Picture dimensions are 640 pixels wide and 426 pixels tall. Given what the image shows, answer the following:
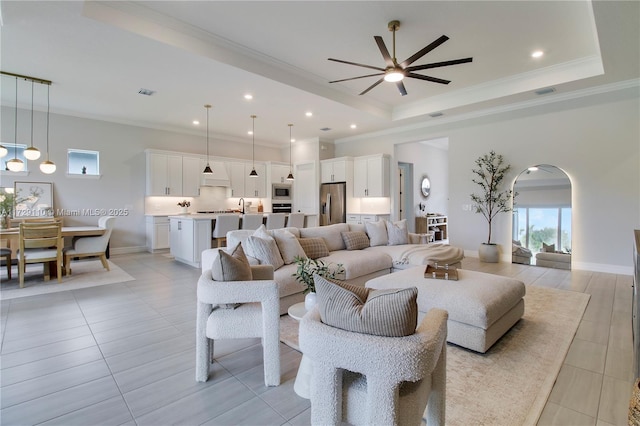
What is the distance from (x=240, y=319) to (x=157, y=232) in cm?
614

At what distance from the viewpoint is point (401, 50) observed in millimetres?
4469

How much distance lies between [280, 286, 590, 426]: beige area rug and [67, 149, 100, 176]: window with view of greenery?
624 centimetres

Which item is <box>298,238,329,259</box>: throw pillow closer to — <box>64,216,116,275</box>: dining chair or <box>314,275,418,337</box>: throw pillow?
<box>314,275,418,337</box>: throw pillow

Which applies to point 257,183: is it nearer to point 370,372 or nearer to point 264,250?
point 264,250

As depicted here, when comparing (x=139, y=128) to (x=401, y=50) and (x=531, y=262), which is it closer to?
(x=401, y=50)

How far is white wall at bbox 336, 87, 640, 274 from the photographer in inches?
197

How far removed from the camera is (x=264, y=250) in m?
3.32

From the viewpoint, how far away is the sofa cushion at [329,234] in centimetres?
444

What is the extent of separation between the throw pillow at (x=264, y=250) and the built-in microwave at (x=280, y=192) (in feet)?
19.8

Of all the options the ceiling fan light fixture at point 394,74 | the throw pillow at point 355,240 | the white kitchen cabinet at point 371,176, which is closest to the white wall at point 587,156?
the white kitchen cabinet at point 371,176

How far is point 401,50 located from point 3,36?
16.3 ft

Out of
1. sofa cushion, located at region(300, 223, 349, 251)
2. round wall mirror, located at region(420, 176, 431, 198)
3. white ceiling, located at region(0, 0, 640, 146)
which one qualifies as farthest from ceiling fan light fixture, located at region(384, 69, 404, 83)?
round wall mirror, located at region(420, 176, 431, 198)

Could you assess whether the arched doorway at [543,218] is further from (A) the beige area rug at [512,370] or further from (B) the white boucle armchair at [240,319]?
(B) the white boucle armchair at [240,319]

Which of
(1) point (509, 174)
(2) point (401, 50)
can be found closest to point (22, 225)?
(2) point (401, 50)
